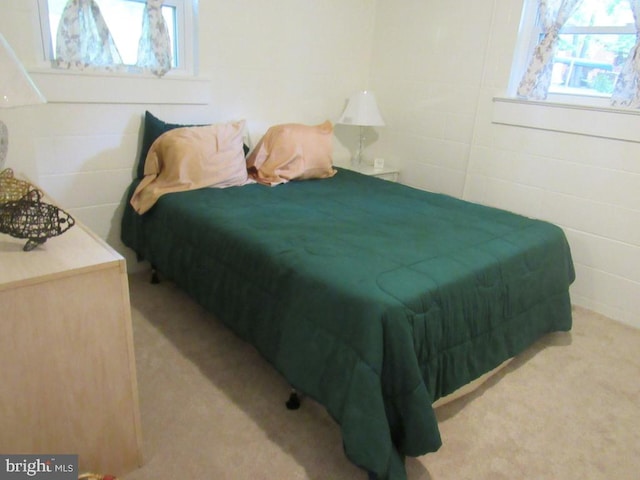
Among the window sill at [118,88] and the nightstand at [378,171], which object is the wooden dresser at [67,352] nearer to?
the window sill at [118,88]

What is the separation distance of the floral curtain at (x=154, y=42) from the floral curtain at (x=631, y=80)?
2437 millimetres

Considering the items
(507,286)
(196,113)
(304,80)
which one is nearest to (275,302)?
(507,286)

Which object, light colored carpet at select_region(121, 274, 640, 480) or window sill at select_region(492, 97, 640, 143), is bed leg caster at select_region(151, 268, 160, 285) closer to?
light colored carpet at select_region(121, 274, 640, 480)

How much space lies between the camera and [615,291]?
8.68 feet

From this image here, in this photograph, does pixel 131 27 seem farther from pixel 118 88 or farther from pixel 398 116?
pixel 398 116

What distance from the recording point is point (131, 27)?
2.57 metres

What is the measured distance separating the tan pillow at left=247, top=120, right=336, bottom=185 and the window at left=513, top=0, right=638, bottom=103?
4.38ft

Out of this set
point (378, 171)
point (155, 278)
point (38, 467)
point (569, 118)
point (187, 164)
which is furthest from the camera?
point (378, 171)

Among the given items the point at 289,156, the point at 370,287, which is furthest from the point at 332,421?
the point at 289,156

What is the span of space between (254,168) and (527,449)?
205cm

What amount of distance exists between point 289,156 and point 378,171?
0.89 meters

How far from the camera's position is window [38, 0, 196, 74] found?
7.59ft

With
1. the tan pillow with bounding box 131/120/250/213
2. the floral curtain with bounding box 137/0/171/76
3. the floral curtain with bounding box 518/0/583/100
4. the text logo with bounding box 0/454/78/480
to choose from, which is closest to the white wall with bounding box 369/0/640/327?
the floral curtain with bounding box 518/0/583/100

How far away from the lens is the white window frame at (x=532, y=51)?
2.61m
